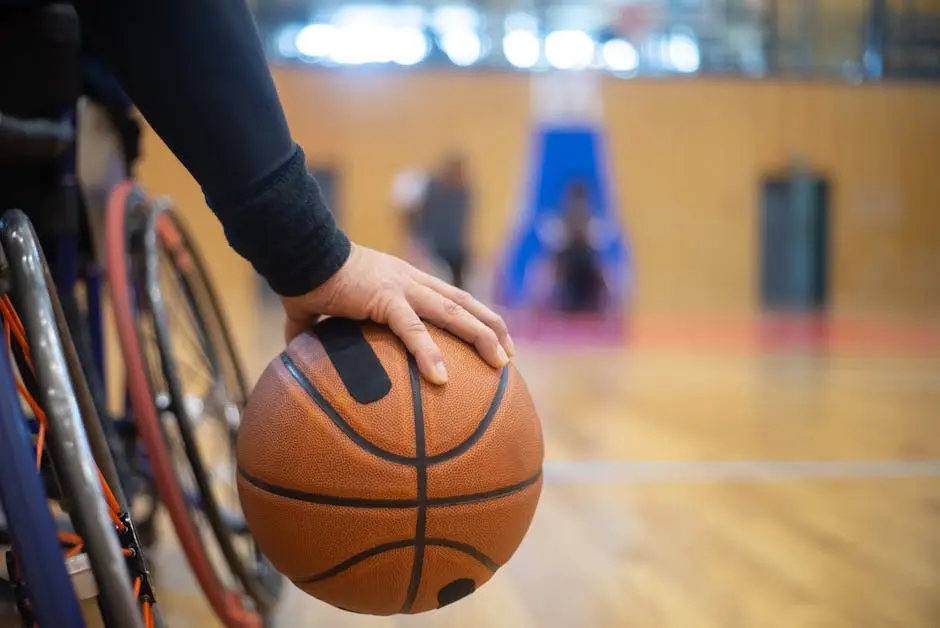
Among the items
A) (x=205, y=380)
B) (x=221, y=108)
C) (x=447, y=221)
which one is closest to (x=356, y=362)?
(x=221, y=108)

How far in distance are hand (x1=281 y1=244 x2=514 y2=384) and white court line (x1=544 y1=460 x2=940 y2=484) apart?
1.59 m

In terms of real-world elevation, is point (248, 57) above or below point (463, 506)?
above

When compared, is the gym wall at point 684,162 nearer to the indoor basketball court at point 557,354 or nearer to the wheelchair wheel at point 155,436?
the indoor basketball court at point 557,354

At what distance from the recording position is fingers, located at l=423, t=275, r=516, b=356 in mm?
1217

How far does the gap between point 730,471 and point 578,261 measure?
508cm

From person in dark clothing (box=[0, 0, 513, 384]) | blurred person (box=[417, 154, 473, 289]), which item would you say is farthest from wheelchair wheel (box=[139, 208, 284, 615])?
blurred person (box=[417, 154, 473, 289])

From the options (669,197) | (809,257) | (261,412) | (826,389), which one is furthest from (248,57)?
(809,257)

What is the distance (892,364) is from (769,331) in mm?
2608

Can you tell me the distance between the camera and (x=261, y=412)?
1217mm

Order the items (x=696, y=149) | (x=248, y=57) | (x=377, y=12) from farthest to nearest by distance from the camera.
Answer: (x=696, y=149) → (x=377, y=12) → (x=248, y=57)

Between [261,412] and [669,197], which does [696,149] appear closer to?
[669,197]

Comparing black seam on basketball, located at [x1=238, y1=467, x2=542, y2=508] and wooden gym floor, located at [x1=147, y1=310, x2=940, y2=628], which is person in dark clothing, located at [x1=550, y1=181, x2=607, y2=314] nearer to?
wooden gym floor, located at [x1=147, y1=310, x2=940, y2=628]

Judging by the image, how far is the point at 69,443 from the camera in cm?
74

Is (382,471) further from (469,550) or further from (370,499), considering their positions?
(469,550)
